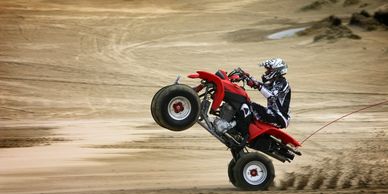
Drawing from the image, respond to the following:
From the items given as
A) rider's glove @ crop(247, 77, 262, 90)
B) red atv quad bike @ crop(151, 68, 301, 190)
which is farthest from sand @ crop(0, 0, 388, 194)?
rider's glove @ crop(247, 77, 262, 90)

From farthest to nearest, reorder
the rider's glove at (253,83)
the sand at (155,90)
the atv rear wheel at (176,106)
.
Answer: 1. the sand at (155,90)
2. the rider's glove at (253,83)
3. the atv rear wheel at (176,106)

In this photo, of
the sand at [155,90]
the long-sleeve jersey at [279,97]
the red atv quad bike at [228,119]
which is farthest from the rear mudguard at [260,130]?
the sand at [155,90]

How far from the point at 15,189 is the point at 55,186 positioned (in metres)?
0.58

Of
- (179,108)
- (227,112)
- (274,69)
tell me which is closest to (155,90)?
(274,69)

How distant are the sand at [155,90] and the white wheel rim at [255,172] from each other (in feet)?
Result: 1.13

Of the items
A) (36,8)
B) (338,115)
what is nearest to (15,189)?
(338,115)

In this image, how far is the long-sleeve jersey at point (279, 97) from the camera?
418 inches

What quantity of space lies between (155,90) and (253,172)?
1280 centimetres

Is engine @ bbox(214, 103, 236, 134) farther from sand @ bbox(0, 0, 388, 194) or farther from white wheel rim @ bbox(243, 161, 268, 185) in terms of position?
sand @ bbox(0, 0, 388, 194)

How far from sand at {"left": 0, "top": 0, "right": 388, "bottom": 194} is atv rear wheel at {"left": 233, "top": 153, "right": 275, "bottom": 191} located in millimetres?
309

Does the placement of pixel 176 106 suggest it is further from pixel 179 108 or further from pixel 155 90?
pixel 155 90

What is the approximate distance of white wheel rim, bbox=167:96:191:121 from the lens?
10.1 meters

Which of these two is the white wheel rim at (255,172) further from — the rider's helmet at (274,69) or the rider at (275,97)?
the rider's helmet at (274,69)

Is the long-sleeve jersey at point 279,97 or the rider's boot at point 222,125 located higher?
the long-sleeve jersey at point 279,97
